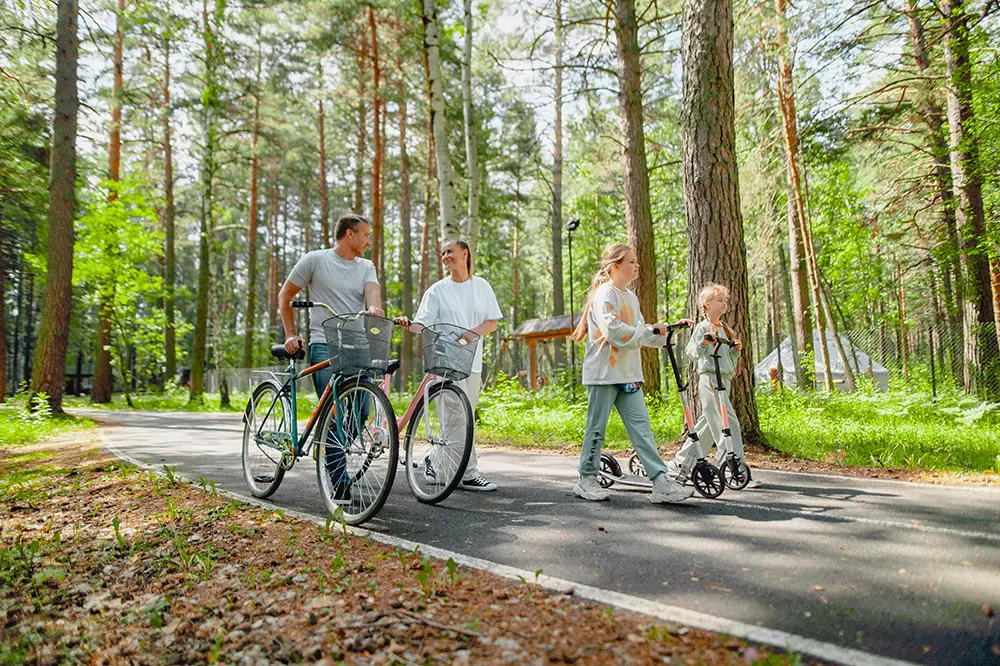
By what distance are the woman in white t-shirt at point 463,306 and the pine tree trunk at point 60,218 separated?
10.4 metres

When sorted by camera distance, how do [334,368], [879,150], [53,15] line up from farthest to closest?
1. [879,150]
2. [53,15]
3. [334,368]

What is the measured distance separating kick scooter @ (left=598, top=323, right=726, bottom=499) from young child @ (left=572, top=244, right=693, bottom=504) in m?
0.26

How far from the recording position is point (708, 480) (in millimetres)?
4828

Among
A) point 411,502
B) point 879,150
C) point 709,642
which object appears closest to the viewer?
point 709,642

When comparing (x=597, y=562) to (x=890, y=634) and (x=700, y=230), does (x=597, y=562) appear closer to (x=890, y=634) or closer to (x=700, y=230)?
(x=890, y=634)

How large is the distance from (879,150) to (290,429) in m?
15.4

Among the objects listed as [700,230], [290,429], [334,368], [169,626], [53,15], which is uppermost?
[53,15]

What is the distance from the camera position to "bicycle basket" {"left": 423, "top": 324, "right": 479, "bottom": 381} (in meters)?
4.84

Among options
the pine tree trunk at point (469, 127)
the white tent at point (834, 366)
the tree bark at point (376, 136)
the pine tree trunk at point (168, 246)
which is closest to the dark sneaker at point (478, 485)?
the pine tree trunk at point (469, 127)

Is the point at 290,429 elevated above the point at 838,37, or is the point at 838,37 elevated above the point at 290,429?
the point at 838,37

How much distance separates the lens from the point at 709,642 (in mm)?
2295

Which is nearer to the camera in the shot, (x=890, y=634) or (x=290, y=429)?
(x=890, y=634)

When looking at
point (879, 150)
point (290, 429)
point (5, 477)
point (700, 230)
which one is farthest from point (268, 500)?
point (879, 150)

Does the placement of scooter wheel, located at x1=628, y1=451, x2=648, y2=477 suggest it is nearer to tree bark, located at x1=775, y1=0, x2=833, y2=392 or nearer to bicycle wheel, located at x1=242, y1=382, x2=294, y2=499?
bicycle wheel, located at x1=242, y1=382, x2=294, y2=499
